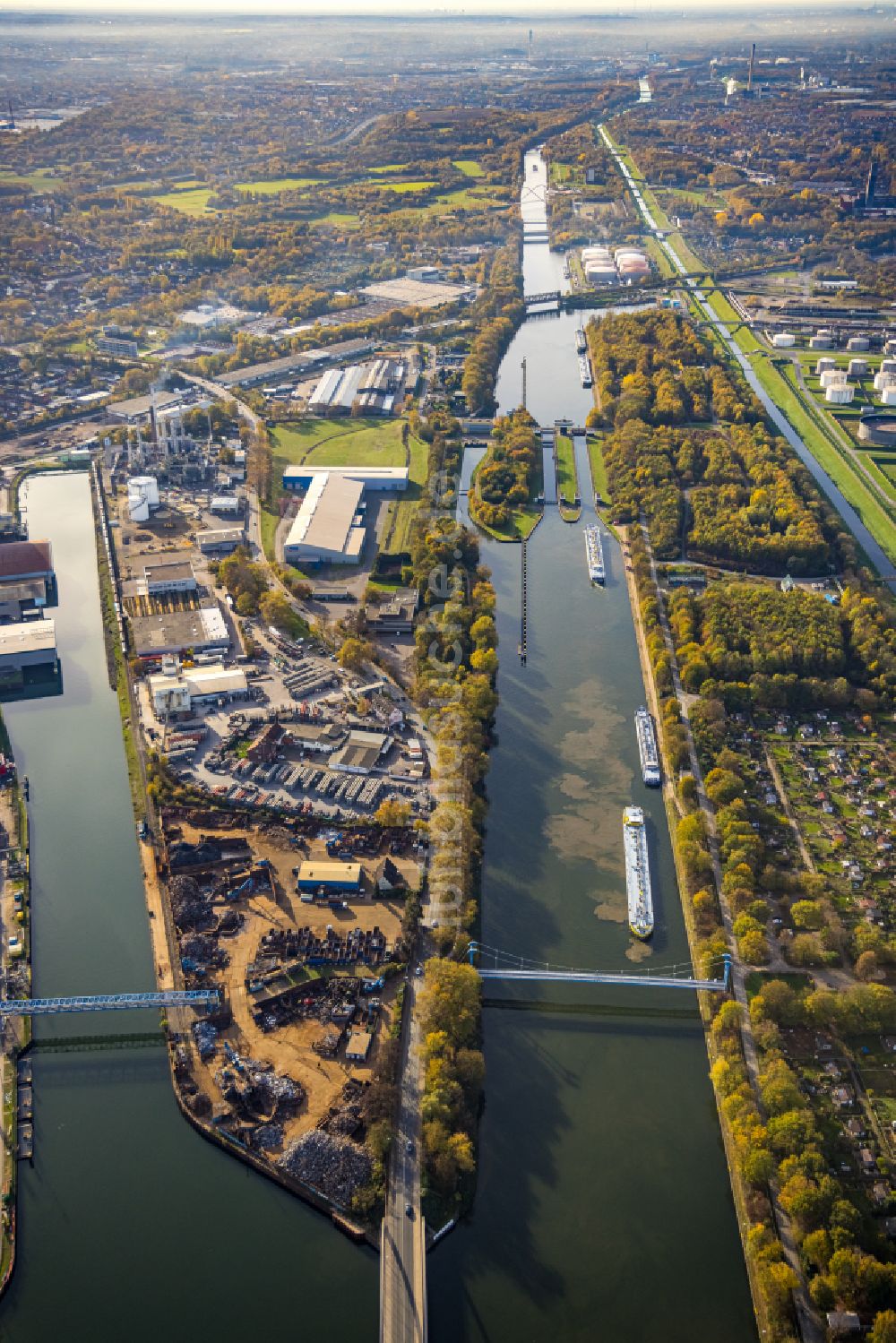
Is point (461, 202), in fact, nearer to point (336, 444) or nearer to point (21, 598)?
point (336, 444)

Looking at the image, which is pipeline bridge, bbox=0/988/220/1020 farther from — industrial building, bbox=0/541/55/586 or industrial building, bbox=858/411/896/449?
industrial building, bbox=858/411/896/449

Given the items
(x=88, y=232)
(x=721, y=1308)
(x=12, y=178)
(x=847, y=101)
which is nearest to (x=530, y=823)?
(x=721, y=1308)

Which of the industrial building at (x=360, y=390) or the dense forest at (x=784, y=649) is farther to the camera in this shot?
the industrial building at (x=360, y=390)

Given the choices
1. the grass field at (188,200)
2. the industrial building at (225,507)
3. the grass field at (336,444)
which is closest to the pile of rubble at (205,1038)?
the industrial building at (225,507)

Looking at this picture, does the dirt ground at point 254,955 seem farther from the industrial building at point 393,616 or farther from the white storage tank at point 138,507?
the white storage tank at point 138,507

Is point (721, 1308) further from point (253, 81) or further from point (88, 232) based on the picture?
point (253, 81)

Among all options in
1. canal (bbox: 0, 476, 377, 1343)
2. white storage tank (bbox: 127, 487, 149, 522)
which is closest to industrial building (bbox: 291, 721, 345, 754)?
canal (bbox: 0, 476, 377, 1343)
